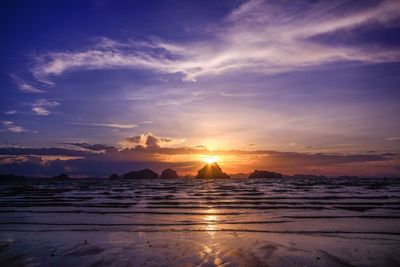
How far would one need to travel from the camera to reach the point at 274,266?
27.8ft

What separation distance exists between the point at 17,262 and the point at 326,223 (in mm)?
13634

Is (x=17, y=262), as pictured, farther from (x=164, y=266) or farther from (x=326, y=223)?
(x=326, y=223)

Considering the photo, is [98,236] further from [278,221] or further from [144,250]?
[278,221]

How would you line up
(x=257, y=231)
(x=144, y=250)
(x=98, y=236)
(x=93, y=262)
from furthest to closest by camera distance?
(x=257, y=231), (x=98, y=236), (x=144, y=250), (x=93, y=262)

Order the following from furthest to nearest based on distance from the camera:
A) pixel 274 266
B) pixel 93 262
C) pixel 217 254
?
pixel 217 254 → pixel 93 262 → pixel 274 266

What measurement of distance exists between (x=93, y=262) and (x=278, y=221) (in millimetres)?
11065

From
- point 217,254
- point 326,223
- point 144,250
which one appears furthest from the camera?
point 326,223

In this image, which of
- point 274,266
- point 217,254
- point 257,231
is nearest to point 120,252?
point 217,254

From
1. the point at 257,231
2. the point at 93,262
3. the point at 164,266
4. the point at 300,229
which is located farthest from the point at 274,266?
the point at 300,229

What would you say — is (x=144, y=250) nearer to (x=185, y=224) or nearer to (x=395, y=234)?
(x=185, y=224)

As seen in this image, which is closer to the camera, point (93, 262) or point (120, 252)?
point (93, 262)

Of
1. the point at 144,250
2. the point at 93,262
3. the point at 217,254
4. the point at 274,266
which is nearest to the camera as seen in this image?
the point at 274,266

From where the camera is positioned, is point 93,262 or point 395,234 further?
point 395,234

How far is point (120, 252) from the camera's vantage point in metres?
10.2
